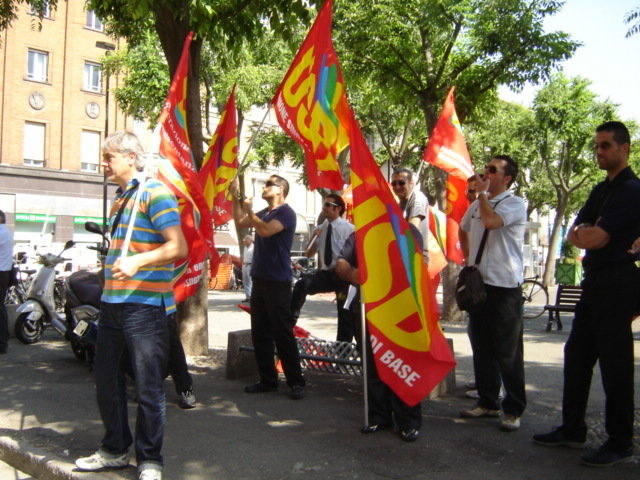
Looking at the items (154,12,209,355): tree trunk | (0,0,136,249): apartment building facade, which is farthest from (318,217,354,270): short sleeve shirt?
(0,0,136,249): apartment building facade

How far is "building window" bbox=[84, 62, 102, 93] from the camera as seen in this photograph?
3628 centimetres

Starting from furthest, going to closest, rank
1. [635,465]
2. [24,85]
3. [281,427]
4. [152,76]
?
[24,85]
[152,76]
[281,427]
[635,465]

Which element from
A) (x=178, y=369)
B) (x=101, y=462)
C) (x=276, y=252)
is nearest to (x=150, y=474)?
(x=101, y=462)

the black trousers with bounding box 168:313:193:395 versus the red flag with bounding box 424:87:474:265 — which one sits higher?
the red flag with bounding box 424:87:474:265

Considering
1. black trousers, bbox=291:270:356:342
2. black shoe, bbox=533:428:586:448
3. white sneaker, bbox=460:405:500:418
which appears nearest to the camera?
black shoe, bbox=533:428:586:448

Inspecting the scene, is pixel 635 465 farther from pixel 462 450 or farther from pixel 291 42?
pixel 291 42

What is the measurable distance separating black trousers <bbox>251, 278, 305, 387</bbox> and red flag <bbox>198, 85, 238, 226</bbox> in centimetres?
87

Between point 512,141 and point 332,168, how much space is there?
30337 mm

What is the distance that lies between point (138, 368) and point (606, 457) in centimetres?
282

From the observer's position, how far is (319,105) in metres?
5.68

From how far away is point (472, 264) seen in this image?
213 inches

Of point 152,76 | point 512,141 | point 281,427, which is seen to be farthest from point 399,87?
point 512,141

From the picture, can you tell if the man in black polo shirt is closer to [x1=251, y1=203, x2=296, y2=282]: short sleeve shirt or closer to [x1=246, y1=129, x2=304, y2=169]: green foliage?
[x1=251, y1=203, x2=296, y2=282]: short sleeve shirt

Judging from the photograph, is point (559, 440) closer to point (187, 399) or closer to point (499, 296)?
point (499, 296)
